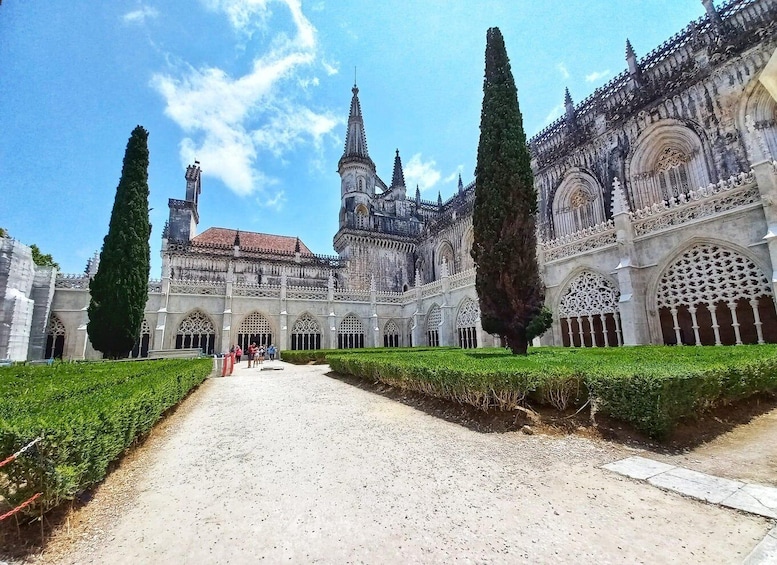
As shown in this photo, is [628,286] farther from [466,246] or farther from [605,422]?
[466,246]

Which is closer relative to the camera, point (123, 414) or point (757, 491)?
point (757, 491)

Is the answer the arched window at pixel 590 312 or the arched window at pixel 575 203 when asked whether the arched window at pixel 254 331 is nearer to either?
the arched window at pixel 590 312

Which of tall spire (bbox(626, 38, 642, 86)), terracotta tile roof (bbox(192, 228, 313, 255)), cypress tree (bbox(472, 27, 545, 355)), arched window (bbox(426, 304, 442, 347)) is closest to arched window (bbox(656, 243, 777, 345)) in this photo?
cypress tree (bbox(472, 27, 545, 355))

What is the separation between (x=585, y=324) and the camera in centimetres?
1451

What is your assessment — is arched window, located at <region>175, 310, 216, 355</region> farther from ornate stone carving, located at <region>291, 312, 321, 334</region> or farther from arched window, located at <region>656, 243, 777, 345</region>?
arched window, located at <region>656, 243, 777, 345</region>

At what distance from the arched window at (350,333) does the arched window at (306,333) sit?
1750 mm

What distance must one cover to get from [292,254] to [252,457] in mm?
32458

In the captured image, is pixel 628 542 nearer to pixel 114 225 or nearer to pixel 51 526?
pixel 51 526

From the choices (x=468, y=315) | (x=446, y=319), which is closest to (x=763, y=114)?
(x=468, y=315)

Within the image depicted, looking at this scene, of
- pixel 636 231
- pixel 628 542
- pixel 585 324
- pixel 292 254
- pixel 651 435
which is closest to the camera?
pixel 628 542

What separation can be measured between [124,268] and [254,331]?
32.6 ft

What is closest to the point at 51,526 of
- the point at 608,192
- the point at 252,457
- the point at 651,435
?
the point at 252,457

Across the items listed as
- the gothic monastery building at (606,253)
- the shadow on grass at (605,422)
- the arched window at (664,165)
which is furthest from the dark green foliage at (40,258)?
the arched window at (664,165)

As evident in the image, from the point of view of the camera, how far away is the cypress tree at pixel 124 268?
16.2 meters
